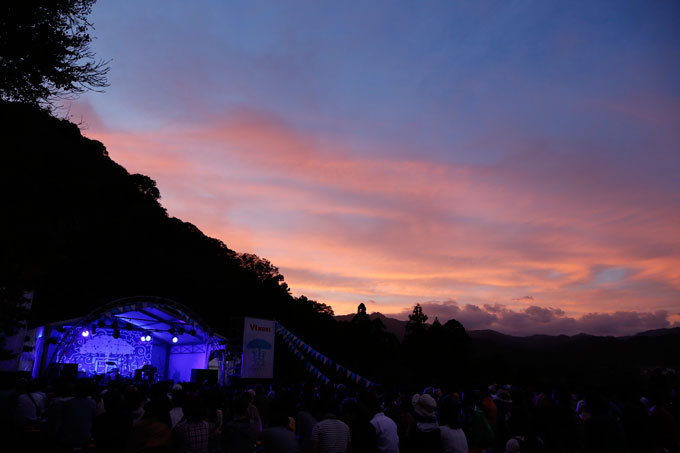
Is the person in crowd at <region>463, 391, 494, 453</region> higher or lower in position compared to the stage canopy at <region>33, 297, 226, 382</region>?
lower

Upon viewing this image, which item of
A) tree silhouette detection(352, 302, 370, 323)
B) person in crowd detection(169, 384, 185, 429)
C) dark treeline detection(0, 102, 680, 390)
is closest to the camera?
person in crowd detection(169, 384, 185, 429)

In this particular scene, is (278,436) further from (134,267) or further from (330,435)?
(134,267)

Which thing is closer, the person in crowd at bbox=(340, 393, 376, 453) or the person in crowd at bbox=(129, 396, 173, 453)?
the person in crowd at bbox=(129, 396, 173, 453)

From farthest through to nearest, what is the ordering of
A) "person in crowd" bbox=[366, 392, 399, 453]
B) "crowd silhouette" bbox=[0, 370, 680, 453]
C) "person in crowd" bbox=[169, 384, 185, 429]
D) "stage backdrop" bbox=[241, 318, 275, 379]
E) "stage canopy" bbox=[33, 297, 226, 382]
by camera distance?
"stage backdrop" bbox=[241, 318, 275, 379] → "stage canopy" bbox=[33, 297, 226, 382] → "person in crowd" bbox=[169, 384, 185, 429] → "person in crowd" bbox=[366, 392, 399, 453] → "crowd silhouette" bbox=[0, 370, 680, 453]

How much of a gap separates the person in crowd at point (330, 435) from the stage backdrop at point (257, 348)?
16.9m

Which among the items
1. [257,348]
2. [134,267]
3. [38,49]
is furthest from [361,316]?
[38,49]

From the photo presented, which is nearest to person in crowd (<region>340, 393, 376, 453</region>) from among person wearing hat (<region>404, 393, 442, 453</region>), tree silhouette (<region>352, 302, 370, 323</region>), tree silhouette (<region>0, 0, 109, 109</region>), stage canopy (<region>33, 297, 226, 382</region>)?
person wearing hat (<region>404, 393, 442, 453</region>)

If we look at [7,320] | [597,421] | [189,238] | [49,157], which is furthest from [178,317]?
[189,238]

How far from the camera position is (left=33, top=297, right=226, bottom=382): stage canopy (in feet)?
65.8

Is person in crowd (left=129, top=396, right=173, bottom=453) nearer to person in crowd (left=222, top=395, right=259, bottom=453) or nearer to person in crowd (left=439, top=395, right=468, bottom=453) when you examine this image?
person in crowd (left=222, top=395, right=259, bottom=453)

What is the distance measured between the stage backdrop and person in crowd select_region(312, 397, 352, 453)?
664 inches

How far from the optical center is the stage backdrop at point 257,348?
20891mm

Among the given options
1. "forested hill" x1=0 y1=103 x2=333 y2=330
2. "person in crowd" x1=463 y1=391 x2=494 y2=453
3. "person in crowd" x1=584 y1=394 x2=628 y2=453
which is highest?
"forested hill" x1=0 y1=103 x2=333 y2=330

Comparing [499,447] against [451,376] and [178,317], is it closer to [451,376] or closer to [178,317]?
[178,317]
